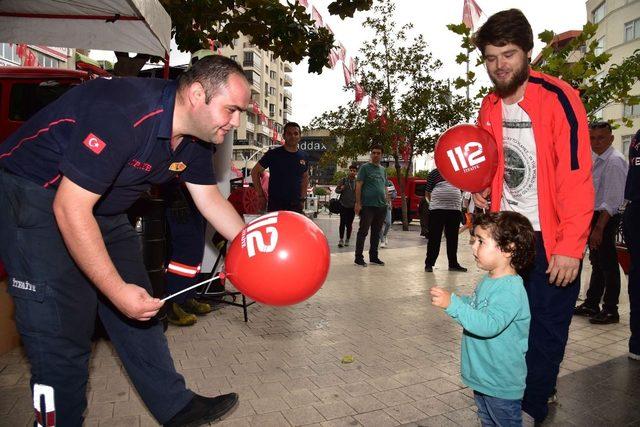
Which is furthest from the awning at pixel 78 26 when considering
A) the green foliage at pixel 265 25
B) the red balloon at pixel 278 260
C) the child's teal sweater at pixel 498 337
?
the child's teal sweater at pixel 498 337

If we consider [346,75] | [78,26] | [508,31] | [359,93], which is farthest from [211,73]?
[359,93]

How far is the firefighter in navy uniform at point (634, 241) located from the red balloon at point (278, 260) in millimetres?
3063

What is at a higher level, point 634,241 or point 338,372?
point 634,241

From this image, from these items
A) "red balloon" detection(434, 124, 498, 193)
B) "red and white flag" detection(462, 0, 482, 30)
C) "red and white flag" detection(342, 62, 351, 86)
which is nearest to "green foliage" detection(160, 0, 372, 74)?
"red balloon" detection(434, 124, 498, 193)

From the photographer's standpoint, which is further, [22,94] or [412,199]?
[412,199]

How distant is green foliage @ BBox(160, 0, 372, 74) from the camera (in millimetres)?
6047

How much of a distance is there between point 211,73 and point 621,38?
4680 cm

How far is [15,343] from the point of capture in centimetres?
382

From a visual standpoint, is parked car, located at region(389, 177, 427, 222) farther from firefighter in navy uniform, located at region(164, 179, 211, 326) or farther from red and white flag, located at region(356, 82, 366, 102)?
firefighter in navy uniform, located at region(164, 179, 211, 326)

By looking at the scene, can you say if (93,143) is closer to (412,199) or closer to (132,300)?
(132,300)

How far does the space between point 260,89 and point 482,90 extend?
62291mm

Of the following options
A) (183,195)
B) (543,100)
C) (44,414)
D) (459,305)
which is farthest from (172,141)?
(183,195)

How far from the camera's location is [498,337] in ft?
7.18

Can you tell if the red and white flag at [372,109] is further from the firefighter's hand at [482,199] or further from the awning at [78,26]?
the firefighter's hand at [482,199]
